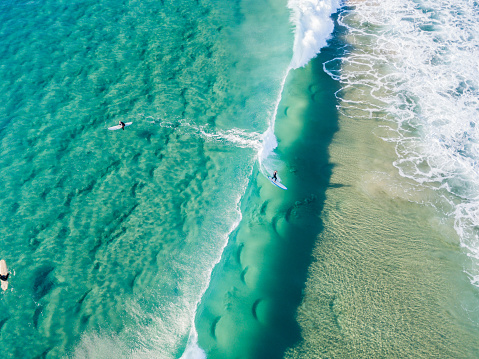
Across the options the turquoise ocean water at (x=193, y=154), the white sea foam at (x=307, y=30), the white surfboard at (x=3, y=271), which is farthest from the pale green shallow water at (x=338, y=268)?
the white surfboard at (x=3, y=271)

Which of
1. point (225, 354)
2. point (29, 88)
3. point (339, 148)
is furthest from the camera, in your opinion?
point (29, 88)

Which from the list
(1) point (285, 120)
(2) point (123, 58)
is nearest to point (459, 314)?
(1) point (285, 120)

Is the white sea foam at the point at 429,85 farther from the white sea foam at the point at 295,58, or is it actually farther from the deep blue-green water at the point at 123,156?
the deep blue-green water at the point at 123,156

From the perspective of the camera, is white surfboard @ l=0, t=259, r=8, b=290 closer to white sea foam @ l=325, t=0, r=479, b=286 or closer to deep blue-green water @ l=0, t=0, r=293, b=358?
deep blue-green water @ l=0, t=0, r=293, b=358

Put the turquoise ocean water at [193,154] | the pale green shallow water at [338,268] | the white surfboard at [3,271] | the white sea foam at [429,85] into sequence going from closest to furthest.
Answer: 1. the pale green shallow water at [338,268]
2. the turquoise ocean water at [193,154]
3. the white surfboard at [3,271]
4. the white sea foam at [429,85]

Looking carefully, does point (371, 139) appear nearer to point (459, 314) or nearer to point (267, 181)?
point (267, 181)

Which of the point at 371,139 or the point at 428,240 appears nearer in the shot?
the point at 428,240

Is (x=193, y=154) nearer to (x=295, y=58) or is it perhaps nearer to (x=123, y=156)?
(x=123, y=156)
